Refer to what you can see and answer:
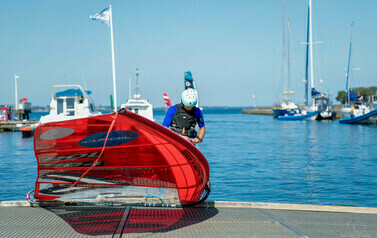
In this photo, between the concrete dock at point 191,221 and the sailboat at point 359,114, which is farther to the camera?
the sailboat at point 359,114

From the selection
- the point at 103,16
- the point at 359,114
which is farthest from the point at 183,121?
the point at 359,114

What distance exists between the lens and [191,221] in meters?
5.69

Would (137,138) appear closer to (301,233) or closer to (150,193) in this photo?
(150,193)

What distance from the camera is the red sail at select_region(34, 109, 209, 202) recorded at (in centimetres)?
537

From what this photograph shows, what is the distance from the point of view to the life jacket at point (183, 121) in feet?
20.7

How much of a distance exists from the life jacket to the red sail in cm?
49

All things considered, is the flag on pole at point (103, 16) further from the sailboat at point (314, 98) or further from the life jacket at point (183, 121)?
the sailboat at point (314, 98)

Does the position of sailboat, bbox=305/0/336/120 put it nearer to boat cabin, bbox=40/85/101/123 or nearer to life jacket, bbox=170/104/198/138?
boat cabin, bbox=40/85/101/123

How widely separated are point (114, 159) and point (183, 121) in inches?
47.1

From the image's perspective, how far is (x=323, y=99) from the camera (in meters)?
64.2

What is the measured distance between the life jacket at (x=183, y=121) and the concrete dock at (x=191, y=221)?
1.19 m

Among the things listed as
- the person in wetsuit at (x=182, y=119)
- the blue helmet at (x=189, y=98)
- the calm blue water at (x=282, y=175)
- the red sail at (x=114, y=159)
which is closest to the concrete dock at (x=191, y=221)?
the red sail at (x=114, y=159)

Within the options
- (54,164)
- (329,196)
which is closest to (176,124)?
(54,164)

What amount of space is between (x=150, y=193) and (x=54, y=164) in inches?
61.8
